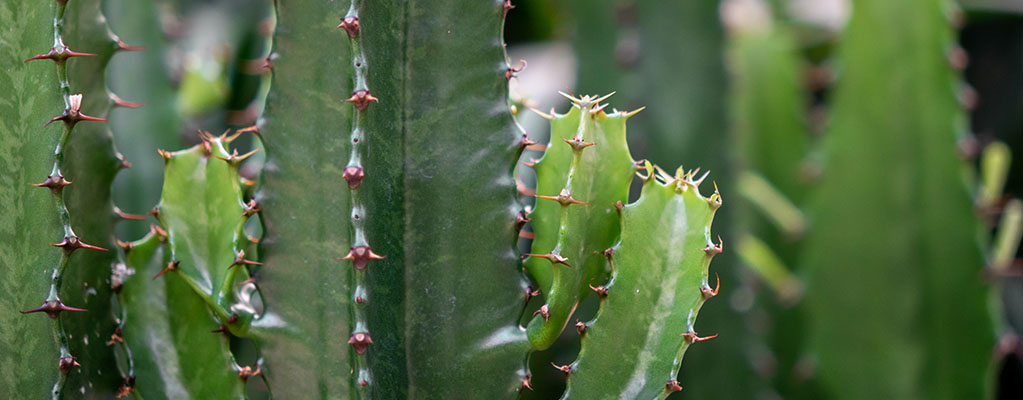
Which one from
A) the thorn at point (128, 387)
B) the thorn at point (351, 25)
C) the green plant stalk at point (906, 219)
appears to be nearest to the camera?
the thorn at point (351, 25)

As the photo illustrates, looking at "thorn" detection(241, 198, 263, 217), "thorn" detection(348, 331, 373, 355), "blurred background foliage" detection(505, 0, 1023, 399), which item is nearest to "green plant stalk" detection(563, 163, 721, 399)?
"thorn" detection(348, 331, 373, 355)

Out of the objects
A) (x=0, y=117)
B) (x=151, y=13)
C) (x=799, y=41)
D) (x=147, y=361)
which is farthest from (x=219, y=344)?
(x=799, y=41)

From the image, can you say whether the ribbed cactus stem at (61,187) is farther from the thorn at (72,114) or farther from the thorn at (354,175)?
the thorn at (354,175)

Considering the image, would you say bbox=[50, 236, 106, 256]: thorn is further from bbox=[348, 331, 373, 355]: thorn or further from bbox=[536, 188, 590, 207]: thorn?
bbox=[536, 188, 590, 207]: thorn

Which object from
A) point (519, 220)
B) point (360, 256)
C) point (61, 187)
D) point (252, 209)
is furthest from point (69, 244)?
point (519, 220)

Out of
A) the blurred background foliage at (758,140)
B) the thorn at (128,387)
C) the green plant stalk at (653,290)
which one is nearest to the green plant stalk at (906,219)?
the blurred background foliage at (758,140)

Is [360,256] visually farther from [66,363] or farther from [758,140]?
[758,140]

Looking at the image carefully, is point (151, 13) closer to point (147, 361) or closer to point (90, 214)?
point (90, 214)
